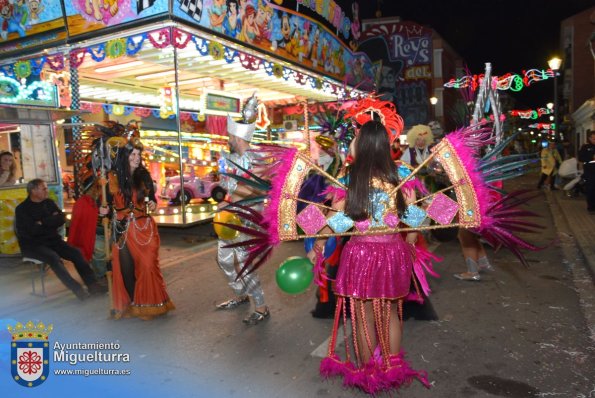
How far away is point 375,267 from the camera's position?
116 inches

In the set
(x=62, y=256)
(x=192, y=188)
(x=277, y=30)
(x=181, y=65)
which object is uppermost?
(x=277, y=30)

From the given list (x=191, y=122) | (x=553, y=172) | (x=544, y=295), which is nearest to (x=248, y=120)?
(x=544, y=295)

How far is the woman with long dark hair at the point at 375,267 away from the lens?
286 cm

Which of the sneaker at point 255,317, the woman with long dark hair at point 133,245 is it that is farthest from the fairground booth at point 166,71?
the sneaker at point 255,317

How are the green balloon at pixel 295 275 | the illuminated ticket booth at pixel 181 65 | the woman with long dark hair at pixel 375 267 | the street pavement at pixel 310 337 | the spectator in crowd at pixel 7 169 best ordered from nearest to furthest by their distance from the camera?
the woman with long dark hair at pixel 375 267 → the green balloon at pixel 295 275 → the street pavement at pixel 310 337 → the spectator in crowd at pixel 7 169 → the illuminated ticket booth at pixel 181 65

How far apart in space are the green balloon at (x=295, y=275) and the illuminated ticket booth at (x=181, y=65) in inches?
131

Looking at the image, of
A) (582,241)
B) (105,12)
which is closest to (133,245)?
(105,12)

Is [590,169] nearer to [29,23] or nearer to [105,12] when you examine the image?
[105,12]

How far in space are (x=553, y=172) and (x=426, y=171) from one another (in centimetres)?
1250

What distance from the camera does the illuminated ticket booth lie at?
8.62 m

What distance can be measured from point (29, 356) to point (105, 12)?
737cm

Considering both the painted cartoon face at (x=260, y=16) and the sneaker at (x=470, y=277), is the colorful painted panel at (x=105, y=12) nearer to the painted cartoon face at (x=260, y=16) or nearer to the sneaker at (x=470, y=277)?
the painted cartoon face at (x=260, y=16)

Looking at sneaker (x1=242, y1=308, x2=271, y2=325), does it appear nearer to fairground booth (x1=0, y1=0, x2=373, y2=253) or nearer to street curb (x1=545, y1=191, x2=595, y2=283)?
fairground booth (x1=0, y1=0, x2=373, y2=253)

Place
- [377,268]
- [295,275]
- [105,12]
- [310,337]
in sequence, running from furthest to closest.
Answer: [105,12]
[310,337]
[295,275]
[377,268]
